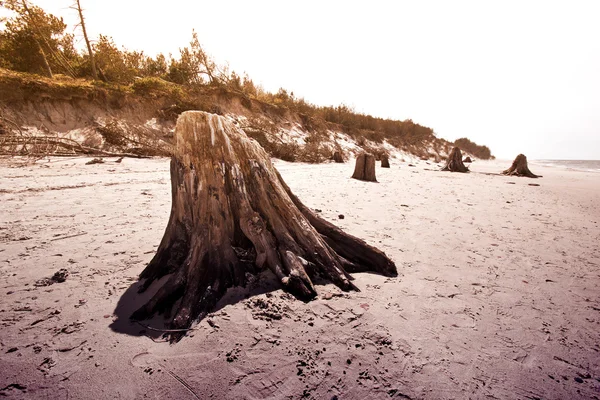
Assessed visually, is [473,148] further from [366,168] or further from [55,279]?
[55,279]

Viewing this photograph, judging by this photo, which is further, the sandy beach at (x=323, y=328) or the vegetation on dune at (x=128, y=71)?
the vegetation on dune at (x=128, y=71)

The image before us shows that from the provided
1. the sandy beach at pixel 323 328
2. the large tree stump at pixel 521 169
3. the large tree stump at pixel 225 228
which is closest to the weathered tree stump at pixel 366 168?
the sandy beach at pixel 323 328

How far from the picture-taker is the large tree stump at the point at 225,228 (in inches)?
80.1

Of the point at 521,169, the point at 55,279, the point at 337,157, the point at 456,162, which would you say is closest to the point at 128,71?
the point at 337,157

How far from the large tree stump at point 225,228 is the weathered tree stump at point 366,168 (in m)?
6.87

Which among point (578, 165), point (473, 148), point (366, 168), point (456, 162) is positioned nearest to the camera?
point (366, 168)

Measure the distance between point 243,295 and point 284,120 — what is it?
1803 centimetres

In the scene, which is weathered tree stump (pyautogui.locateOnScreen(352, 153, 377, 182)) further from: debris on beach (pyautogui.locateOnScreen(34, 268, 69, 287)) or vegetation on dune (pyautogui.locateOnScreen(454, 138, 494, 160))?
vegetation on dune (pyautogui.locateOnScreen(454, 138, 494, 160))

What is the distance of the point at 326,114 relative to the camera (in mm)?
22969

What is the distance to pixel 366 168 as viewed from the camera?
350 inches

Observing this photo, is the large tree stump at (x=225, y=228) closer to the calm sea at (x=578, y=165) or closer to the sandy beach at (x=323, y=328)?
the sandy beach at (x=323, y=328)

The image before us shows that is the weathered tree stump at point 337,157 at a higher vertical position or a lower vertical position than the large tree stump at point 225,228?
higher

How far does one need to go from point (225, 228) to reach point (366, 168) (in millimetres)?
7506

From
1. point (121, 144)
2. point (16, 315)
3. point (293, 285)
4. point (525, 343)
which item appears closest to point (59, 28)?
point (121, 144)
